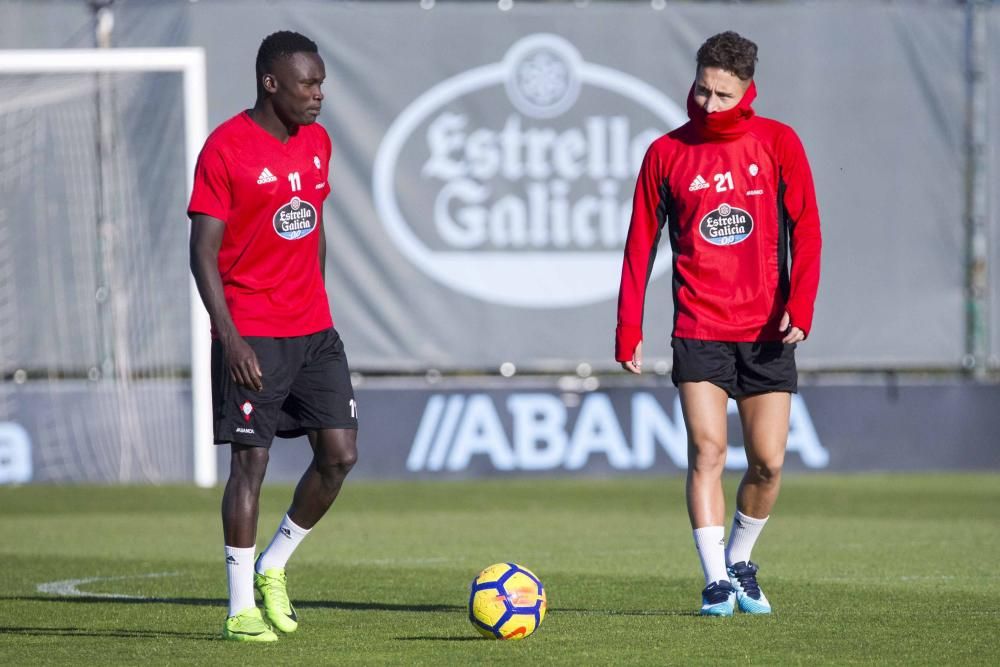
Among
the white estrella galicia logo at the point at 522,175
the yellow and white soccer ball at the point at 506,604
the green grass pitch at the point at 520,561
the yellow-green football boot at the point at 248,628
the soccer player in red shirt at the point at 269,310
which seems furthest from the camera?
the white estrella galicia logo at the point at 522,175

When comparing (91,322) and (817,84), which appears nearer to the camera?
(91,322)

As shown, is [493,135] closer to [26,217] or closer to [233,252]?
[26,217]

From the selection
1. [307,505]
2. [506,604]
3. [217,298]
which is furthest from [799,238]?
[217,298]

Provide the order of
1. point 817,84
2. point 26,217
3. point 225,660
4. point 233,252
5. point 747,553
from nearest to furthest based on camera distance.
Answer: point 225,660 → point 233,252 → point 747,553 → point 26,217 → point 817,84

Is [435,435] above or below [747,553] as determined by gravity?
below

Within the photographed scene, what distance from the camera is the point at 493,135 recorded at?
16328 mm

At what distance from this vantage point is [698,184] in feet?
23.2

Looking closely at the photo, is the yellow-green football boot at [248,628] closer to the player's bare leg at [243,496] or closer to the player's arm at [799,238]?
the player's bare leg at [243,496]

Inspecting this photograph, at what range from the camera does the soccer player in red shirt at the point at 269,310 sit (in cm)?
649

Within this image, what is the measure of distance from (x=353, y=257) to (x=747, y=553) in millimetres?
9184

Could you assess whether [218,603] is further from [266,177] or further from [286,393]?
[266,177]

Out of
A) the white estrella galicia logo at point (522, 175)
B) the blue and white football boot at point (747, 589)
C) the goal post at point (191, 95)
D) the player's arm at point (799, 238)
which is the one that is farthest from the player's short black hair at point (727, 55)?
the white estrella galicia logo at point (522, 175)

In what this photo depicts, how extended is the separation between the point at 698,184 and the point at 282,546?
2147mm

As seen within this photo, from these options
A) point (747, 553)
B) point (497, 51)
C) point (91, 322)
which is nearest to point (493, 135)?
point (497, 51)
